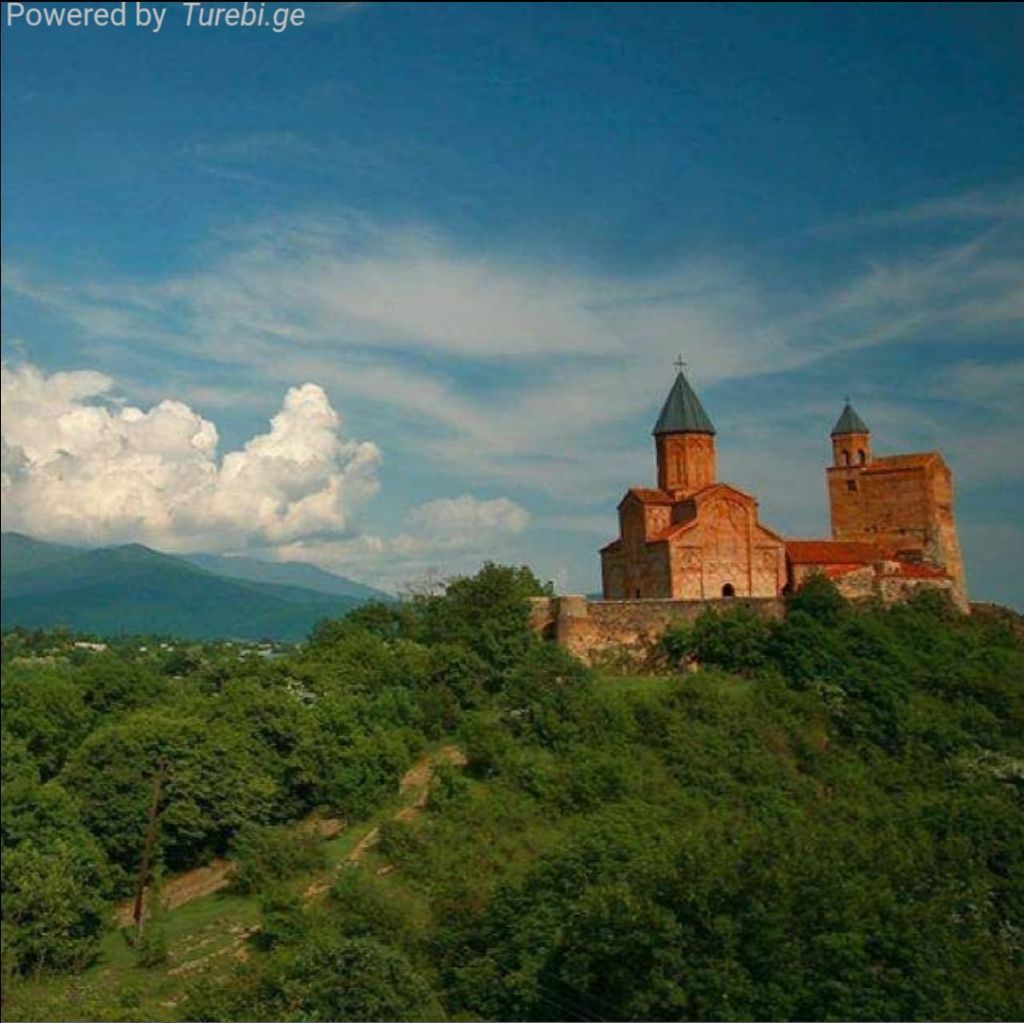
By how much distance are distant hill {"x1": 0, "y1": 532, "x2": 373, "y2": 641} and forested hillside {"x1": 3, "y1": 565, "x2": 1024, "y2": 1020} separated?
81cm

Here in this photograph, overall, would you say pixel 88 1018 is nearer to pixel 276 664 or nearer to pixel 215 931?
pixel 215 931

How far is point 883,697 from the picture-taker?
2211 cm

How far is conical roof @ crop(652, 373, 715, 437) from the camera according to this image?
26875mm

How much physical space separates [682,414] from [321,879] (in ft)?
43.8

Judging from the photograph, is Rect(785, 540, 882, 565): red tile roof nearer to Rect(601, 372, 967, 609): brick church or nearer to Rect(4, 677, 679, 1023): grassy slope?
Rect(601, 372, 967, 609): brick church

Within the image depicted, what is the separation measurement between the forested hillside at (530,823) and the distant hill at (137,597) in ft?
2.66

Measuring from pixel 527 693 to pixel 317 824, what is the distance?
14.3 ft

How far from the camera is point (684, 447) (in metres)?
26.8

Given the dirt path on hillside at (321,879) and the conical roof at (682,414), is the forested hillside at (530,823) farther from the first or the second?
the conical roof at (682,414)

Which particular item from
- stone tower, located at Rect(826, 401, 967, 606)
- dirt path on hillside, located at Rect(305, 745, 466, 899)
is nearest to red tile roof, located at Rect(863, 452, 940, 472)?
stone tower, located at Rect(826, 401, 967, 606)

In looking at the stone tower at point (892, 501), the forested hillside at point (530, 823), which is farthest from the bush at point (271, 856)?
the stone tower at point (892, 501)

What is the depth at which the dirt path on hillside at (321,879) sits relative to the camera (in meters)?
17.4

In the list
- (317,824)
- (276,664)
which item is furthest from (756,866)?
(276,664)

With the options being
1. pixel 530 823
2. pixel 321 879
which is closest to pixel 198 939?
pixel 321 879
